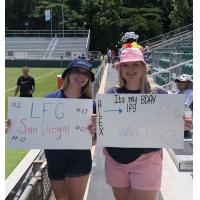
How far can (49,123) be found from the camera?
425cm

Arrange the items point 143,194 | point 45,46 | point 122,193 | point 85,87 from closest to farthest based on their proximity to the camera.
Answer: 1. point 143,194
2. point 122,193
3. point 85,87
4. point 45,46

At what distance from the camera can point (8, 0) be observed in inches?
2889

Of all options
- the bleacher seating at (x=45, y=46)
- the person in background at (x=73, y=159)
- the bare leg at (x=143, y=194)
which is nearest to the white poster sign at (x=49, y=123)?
the person in background at (x=73, y=159)

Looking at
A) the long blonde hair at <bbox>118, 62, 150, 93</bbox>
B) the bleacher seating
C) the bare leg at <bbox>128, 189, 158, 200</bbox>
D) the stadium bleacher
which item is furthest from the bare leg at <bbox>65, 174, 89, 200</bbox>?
the stadium bleacher

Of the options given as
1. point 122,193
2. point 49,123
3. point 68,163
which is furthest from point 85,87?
point 122,193

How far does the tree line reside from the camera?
63656 mm

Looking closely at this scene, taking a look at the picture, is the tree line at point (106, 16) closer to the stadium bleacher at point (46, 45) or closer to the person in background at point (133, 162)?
the stadium bleacher at point (46, 45)

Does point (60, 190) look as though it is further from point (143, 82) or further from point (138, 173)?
point (143, 82)

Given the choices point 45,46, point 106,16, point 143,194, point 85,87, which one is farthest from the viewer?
point 106,16

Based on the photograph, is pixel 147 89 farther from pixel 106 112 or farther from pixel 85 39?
pixel 85 39

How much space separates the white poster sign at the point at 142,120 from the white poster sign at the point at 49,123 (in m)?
0.17

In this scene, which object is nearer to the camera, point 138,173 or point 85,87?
point 138,173

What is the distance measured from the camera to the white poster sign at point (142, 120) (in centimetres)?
402

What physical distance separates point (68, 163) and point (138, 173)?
2.13 ft
